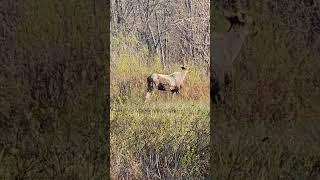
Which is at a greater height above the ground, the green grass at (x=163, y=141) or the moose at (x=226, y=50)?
the moose at (x=226, y=50)

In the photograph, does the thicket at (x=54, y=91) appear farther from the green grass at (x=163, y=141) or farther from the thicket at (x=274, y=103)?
the thicket at (x=274, y=103)

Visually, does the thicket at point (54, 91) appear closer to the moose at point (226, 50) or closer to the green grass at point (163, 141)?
the green grass at point (163, 141)

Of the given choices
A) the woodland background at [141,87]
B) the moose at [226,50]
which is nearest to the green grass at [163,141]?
the woodland background at [141,87]

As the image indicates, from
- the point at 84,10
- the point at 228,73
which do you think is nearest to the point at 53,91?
the point at 84,10

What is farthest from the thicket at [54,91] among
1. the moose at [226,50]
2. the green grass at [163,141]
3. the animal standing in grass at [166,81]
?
the moose at [226,50]

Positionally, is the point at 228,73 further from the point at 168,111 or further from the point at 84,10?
the point at 84,10
